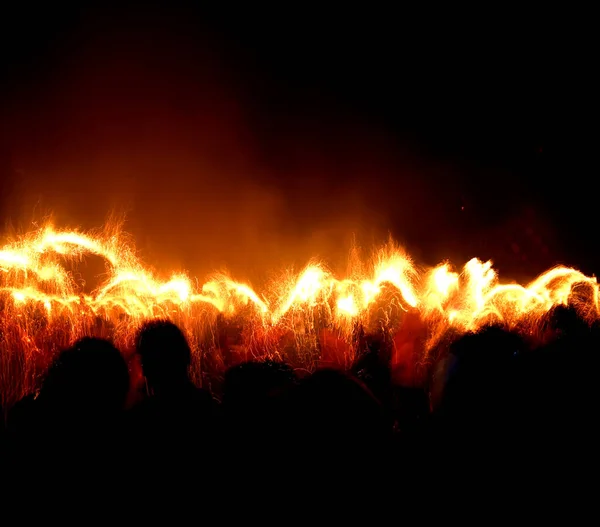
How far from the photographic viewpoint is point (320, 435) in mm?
1625

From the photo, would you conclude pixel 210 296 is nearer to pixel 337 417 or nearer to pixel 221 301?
pixel 221 301

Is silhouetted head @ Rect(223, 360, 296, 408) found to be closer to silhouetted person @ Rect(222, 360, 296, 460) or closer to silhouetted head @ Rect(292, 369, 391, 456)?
silhouetted person @ Rect(222, 360, 296, 460)

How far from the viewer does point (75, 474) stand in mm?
1624

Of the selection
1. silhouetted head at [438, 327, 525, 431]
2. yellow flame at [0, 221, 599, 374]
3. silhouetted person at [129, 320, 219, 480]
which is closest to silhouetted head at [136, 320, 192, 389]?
silhouetted person at [129, 320, 219, 480]

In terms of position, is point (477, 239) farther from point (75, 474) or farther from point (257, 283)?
point (75, 474)

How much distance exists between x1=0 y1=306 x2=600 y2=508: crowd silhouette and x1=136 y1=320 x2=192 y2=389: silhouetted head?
0.75 ft

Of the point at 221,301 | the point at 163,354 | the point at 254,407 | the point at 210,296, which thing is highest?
the point at 210,296

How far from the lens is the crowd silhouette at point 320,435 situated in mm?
1613

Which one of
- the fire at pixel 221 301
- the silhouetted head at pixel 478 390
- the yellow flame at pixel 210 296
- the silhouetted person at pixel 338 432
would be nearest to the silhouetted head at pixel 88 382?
the silhouetted person at pixel 338 432

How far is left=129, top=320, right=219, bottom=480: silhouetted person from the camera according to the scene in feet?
5.74

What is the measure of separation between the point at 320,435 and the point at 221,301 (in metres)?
6.71

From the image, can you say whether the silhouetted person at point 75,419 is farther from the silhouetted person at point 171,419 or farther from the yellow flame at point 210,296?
the yellow flame at point 210,296

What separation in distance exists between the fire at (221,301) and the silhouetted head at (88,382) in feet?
9.30

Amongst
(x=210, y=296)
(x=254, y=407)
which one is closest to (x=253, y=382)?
(x=254, y=407)
